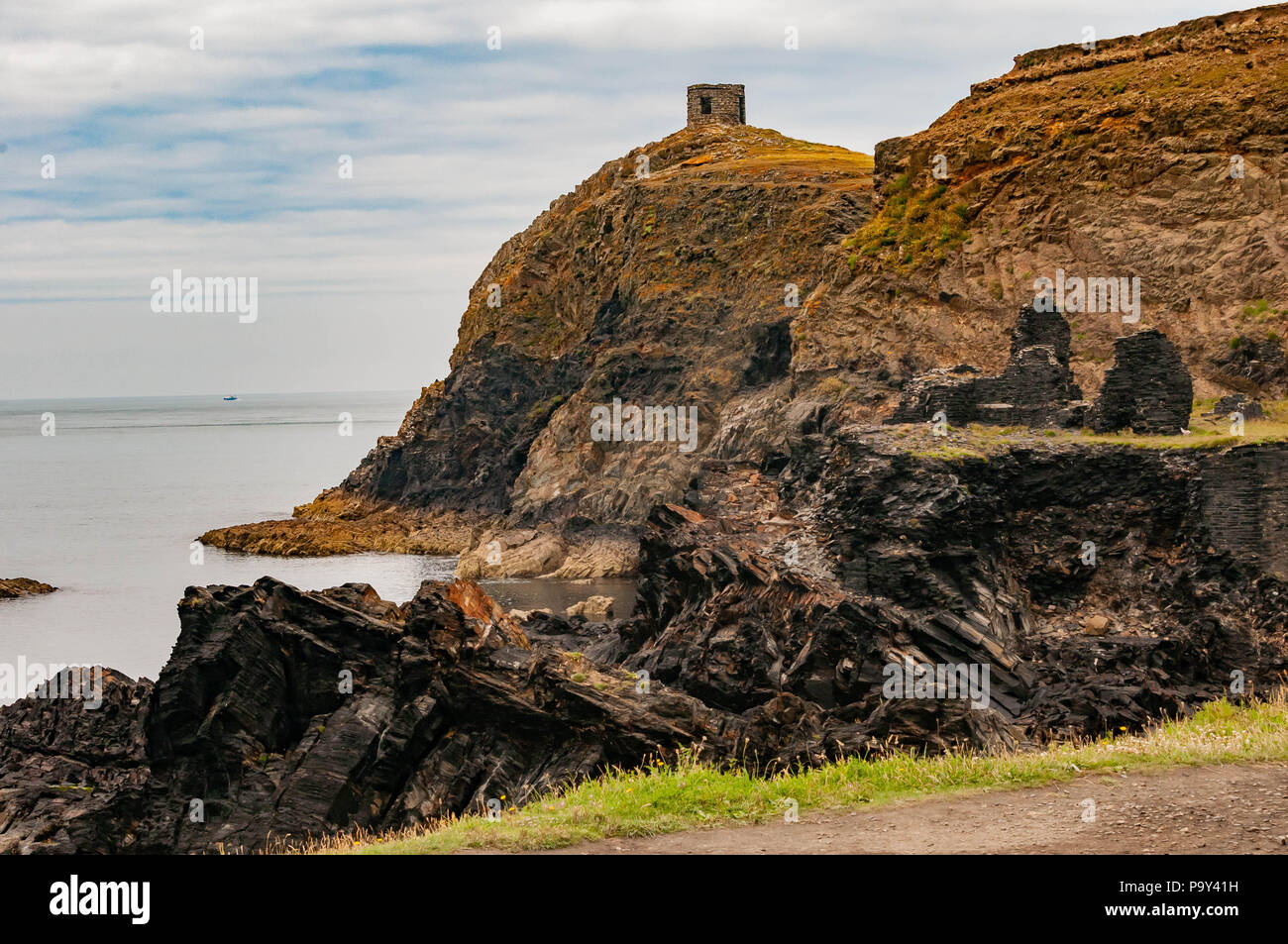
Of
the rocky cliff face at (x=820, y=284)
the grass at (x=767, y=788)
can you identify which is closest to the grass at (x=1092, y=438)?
the rocky cliff face at (x=820, y=284)

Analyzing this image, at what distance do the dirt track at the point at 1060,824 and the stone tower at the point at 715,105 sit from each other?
8720cm

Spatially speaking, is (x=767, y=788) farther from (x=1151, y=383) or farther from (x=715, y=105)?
(x=715, y=105)

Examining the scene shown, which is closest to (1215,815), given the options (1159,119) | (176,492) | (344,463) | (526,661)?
(526,661)

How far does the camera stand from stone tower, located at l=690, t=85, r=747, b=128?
316 ft

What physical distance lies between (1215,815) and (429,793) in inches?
497

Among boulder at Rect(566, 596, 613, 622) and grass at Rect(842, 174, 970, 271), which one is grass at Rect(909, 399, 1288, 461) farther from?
grass at Rect(842, 174, 970, 271)

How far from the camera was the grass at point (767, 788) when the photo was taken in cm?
1252

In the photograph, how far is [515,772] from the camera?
21.0m

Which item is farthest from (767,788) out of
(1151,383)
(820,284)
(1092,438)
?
(820,284)

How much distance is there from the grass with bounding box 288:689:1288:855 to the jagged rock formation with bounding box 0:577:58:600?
54.0 meters

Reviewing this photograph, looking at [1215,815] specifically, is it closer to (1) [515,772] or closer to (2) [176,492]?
(1) [515,772]

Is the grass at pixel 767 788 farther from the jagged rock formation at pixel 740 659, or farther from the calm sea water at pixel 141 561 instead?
the calm sea water at pixel 141 561

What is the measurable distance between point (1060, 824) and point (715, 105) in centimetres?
8944

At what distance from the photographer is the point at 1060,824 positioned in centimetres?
1195
